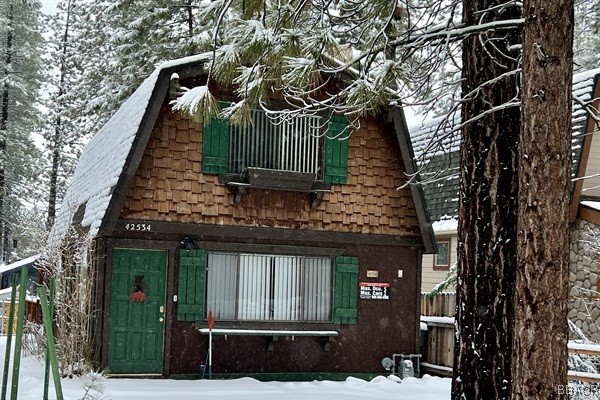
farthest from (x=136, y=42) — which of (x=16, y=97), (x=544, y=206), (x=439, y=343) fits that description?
(x=544, y=206)

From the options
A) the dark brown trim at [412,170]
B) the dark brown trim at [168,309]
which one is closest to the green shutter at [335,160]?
the dark brown trim at [412,170]

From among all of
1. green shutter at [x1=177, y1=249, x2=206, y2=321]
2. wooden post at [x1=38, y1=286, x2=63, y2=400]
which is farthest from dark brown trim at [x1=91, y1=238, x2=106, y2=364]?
wooden post at [x1=38, y1=286, x2=63, y2=400]

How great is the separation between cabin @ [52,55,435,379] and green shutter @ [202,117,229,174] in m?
0.02

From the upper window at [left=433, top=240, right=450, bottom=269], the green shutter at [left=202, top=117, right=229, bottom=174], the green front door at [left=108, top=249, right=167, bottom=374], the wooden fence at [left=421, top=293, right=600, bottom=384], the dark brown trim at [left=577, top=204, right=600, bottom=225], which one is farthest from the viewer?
the upper window at [left=433, top=240, right=450, bottom=269]

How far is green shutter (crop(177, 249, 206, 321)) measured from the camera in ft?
41.4

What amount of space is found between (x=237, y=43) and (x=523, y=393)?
11.8ft

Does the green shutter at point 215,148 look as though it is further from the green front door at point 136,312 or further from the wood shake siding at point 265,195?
the green front door at point 136,312

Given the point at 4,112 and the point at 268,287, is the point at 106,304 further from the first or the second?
the point at 4,112

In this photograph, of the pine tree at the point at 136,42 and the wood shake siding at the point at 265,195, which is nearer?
the wood shake siding at the point at 265,195

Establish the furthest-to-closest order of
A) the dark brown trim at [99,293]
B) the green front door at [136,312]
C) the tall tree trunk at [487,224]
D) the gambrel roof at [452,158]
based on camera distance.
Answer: the gambrel roof at [452,158]
the green front door at [136,312]
the dark brown trim at [99,293]
the tall tree trunk at [487,224]

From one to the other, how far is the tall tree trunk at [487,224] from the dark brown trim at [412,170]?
704cm

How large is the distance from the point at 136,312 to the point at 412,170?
17.4 feet

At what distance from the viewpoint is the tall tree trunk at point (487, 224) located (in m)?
5.91

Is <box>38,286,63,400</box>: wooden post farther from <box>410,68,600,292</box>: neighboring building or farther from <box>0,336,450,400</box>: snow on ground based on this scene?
<box>410,68,600,292</box>: neighboring building
